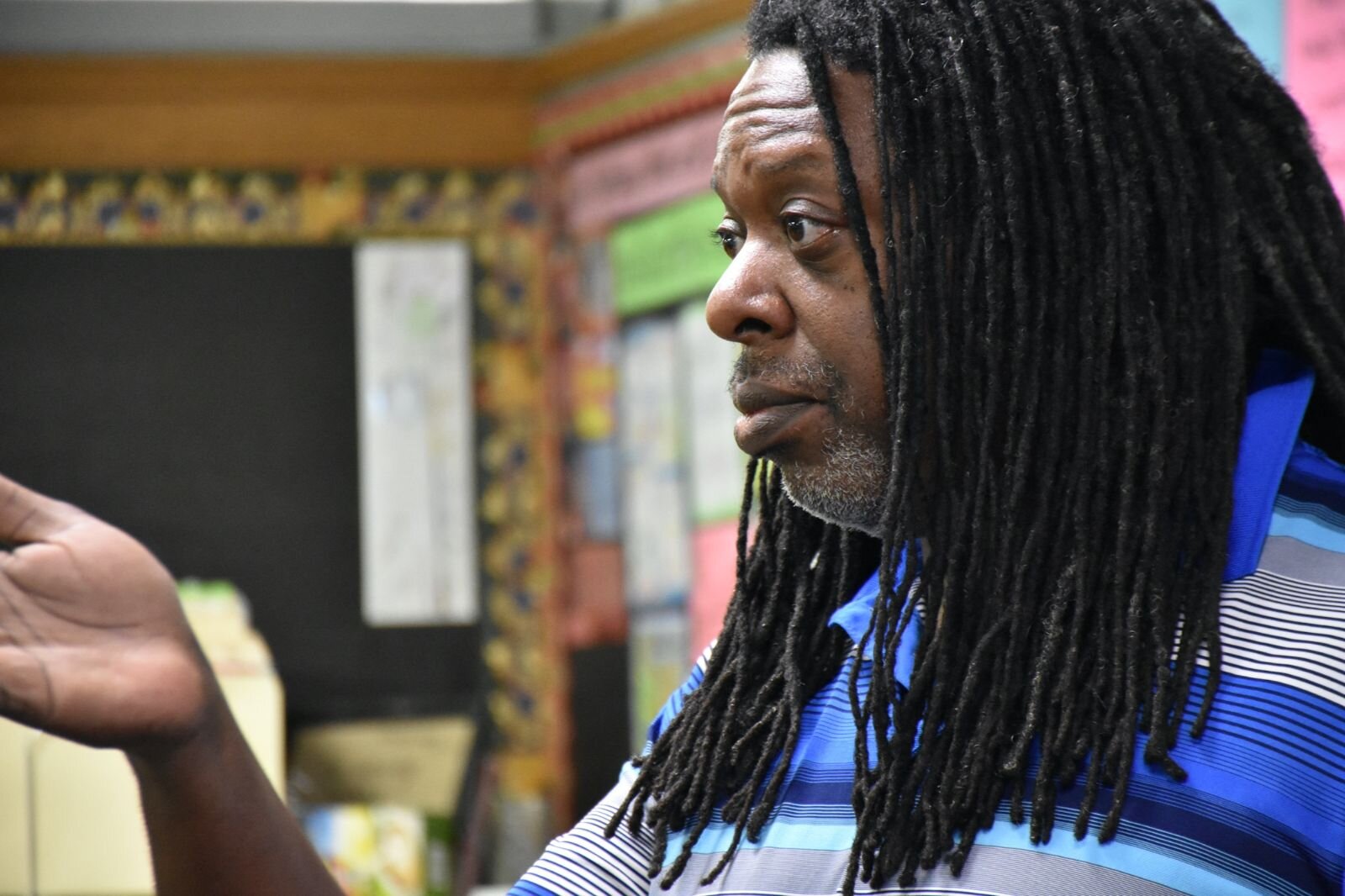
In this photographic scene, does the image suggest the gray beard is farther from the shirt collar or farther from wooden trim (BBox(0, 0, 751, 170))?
wooden trim (BBox(0, 0, 751, 170))

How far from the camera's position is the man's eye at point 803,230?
96cm

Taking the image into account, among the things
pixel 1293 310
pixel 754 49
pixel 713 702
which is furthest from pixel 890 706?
pixel 754 49

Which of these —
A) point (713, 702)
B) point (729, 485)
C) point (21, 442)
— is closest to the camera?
point (713, 702)

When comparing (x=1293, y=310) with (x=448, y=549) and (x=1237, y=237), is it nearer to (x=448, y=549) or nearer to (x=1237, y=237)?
(x=1237, y=237)

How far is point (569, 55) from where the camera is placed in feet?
9.58

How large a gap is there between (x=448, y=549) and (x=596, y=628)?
32 cm

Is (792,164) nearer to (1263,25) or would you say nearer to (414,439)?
(1263,25)

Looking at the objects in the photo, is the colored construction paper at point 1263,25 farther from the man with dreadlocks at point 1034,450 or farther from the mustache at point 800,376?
the mustache at point 800,376

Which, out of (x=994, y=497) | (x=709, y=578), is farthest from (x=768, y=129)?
(x=709, y=578)

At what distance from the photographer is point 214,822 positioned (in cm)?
98

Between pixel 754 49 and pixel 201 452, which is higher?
pixel 754 49

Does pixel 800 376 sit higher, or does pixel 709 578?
pixel 800 376

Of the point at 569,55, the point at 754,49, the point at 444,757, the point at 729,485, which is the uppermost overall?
the point at 569,55

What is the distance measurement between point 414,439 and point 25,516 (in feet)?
6.93
